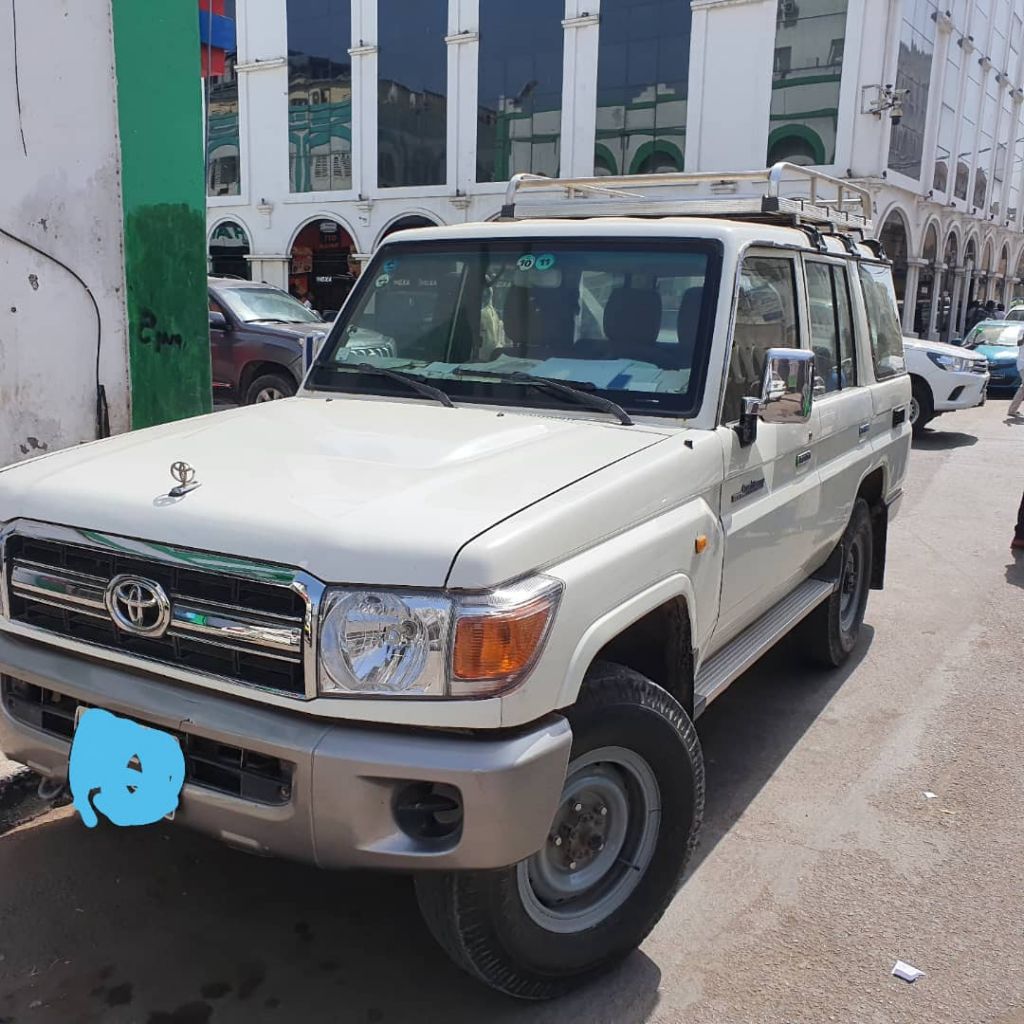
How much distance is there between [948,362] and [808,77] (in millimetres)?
13727

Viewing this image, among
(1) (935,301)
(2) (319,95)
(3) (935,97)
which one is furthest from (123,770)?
(1) (935,301)

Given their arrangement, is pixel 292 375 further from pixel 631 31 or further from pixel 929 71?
pixel 929 71

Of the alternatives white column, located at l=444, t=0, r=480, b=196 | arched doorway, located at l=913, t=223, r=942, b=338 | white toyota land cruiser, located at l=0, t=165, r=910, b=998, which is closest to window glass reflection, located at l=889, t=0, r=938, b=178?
arched doorway, located at l=913, t=223, r=942, b=338

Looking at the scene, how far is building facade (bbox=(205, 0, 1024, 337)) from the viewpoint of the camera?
79.8 feet

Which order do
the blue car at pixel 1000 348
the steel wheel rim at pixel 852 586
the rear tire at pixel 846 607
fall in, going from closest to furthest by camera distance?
the rear tire at pixel 846 607, the steel wheel rim at pixel 852 586, the blue car at pixel 1000 348

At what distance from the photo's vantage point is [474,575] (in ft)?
7.24

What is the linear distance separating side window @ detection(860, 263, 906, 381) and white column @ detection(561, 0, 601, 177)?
21.2 meters

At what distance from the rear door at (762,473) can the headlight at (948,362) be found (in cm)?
1026

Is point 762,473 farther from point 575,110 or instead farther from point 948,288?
point 948,288

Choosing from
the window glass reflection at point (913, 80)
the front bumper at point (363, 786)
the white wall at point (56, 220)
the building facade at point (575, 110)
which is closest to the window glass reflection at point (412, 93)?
the building facade at point (575, 110)

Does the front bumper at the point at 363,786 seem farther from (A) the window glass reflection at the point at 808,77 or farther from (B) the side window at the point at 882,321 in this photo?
(A) the window glass reflection at the point at 808,77

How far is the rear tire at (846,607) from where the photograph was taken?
16.4ft

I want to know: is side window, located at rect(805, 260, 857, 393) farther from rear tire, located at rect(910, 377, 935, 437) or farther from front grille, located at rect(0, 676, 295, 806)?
rear tire, located at rect(910, 377, 935, 437)

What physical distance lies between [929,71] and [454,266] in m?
29.2
